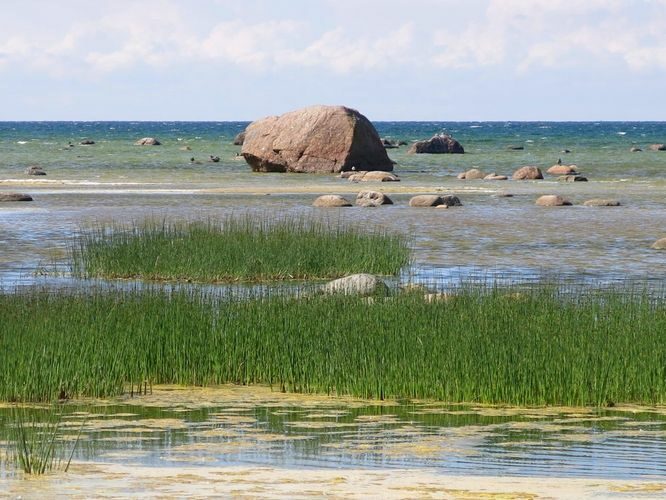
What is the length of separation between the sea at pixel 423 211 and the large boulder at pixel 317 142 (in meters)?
0.76

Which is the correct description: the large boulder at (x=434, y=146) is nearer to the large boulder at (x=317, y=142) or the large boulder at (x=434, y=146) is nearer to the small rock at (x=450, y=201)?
the large boulder at (x=317, y=142)

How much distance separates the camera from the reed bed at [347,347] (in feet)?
37.1

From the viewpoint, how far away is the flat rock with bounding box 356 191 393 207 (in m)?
35.6

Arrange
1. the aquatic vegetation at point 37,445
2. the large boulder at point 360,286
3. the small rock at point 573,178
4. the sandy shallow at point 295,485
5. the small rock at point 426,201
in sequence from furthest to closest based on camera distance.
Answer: the small rock at point 573,178, the small rock at point 426,201, the large boulder at point 360,286, the aquatic vegetation at point 37,445, the sandy shallow at point 295,485

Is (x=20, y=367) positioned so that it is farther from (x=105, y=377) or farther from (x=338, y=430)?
(x=338, y=430)

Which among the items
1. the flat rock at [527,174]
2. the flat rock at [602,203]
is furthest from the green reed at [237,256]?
the flat rock at [527,174]

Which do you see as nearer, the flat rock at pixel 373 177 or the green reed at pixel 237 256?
the green reed at pixel 237 256

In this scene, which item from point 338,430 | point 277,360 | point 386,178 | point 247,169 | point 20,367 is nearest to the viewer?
point 338,430

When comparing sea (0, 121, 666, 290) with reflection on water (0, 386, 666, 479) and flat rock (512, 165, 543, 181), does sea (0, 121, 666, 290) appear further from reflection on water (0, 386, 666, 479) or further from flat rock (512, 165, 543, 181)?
reflection on water (0, 386, 666, 479)

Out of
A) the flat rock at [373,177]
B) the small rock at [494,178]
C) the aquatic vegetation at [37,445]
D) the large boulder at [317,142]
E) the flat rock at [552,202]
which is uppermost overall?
the large boulder at [317,142]

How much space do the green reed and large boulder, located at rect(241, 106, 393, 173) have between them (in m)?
25.8

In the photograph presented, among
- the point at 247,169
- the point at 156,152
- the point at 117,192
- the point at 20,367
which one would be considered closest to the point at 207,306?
the point at 20,367

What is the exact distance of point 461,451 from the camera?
9.45m

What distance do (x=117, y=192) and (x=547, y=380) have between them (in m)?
32.7
